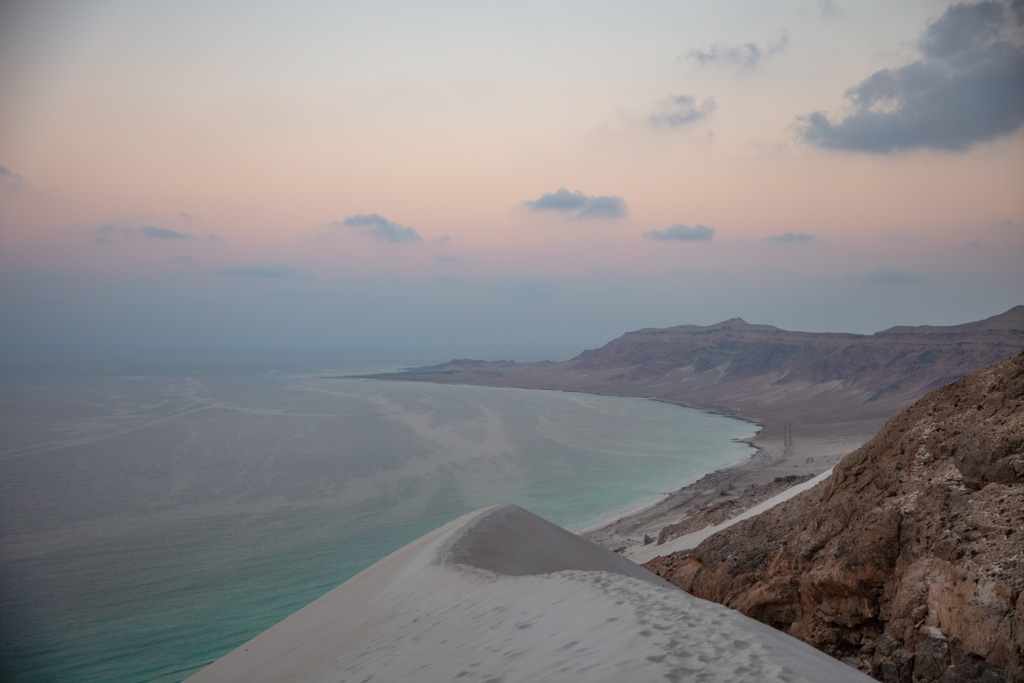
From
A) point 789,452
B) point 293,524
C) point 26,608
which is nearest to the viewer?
point 26,608

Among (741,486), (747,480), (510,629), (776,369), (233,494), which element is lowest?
(233,494)

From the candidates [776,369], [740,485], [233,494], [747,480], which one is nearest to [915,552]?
[740,485]

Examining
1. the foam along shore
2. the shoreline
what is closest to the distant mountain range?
the shoreline

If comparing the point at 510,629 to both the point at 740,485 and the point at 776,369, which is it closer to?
the point at 740,485

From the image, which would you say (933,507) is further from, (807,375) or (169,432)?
(807,375)

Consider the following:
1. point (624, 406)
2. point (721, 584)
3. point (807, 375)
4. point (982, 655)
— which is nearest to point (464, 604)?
point (721, 584)
